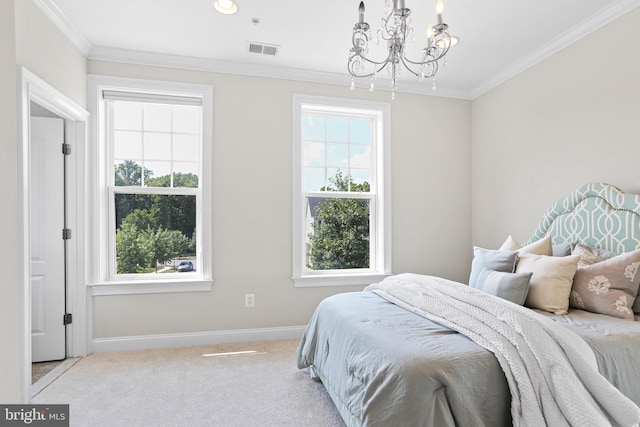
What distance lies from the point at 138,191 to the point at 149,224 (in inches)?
12.7

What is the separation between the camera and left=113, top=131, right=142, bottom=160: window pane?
11.0 ft

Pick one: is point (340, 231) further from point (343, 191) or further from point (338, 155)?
point (338, 155)

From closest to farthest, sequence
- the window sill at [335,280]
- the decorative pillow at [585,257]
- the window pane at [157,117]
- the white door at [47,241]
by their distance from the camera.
A: the decorative pillow at [585,257] < the white door at [47,241] < the window pane at [157,117] < the window sill at [335,280]

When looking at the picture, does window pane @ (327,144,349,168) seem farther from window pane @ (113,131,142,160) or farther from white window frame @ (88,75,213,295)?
window pane @ (113,131,142,160)

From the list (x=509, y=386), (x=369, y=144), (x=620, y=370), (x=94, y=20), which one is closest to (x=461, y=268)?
(x=369, y=144)

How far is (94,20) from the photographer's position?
2.72 meters

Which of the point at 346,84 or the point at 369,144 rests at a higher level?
the point at 346,84

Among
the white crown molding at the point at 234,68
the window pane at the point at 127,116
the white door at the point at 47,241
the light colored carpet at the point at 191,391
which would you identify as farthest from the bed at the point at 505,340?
the window pane at the point at 127,116

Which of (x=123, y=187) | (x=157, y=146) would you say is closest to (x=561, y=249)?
(x=157, y=146)

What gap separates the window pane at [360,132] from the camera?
3.91m

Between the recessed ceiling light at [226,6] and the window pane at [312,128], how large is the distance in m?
1.34

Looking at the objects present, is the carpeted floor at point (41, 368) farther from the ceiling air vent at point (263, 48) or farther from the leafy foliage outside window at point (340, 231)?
the ceiling air vent at point (263, 48)

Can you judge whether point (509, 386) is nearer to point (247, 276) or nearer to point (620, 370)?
point (620, 370)

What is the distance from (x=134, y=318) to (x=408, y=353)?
8.83ft
